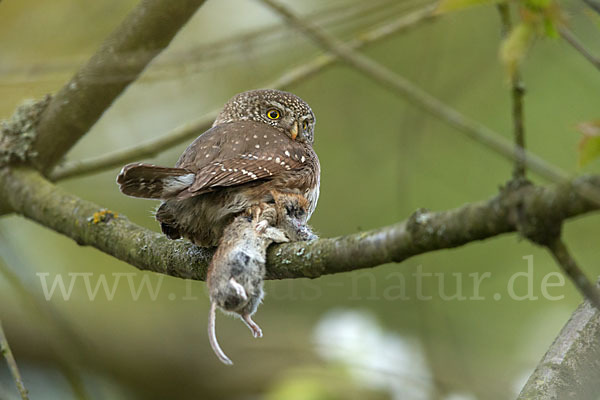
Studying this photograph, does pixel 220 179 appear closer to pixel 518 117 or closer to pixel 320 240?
pixel 320 240

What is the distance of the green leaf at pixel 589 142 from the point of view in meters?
1.77

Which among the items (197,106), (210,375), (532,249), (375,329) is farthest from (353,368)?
(197,106)

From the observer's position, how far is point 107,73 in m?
3.89

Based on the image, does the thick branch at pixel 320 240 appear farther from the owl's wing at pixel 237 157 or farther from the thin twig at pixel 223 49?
the thin twig at pixel 223 49

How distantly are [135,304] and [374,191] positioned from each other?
257 cm

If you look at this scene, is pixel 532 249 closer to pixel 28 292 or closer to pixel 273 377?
pixel 273 377

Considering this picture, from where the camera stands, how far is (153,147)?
4520mm

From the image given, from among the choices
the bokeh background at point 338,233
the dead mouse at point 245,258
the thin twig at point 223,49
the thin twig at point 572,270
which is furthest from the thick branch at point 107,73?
the thin twig at point 572,270

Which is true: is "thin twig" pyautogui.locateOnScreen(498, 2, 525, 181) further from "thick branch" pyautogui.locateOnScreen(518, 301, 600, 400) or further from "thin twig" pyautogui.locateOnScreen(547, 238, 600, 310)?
"thick branch" pyautogui.locateOnScreen(518, 301, 600, 400)

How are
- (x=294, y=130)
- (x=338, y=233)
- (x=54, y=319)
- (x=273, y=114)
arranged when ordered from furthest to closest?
1. (x=338, y=233)
2. (x=273, y=114)
3. (x=294, y=130)
4. (x=54, y=319)

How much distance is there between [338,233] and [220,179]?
11.6 ft

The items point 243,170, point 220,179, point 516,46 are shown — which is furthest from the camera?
point 243,170

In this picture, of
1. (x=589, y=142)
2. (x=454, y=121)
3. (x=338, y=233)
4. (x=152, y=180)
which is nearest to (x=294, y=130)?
(x=152, y=180)

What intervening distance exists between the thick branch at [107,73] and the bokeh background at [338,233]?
0.35 metres
